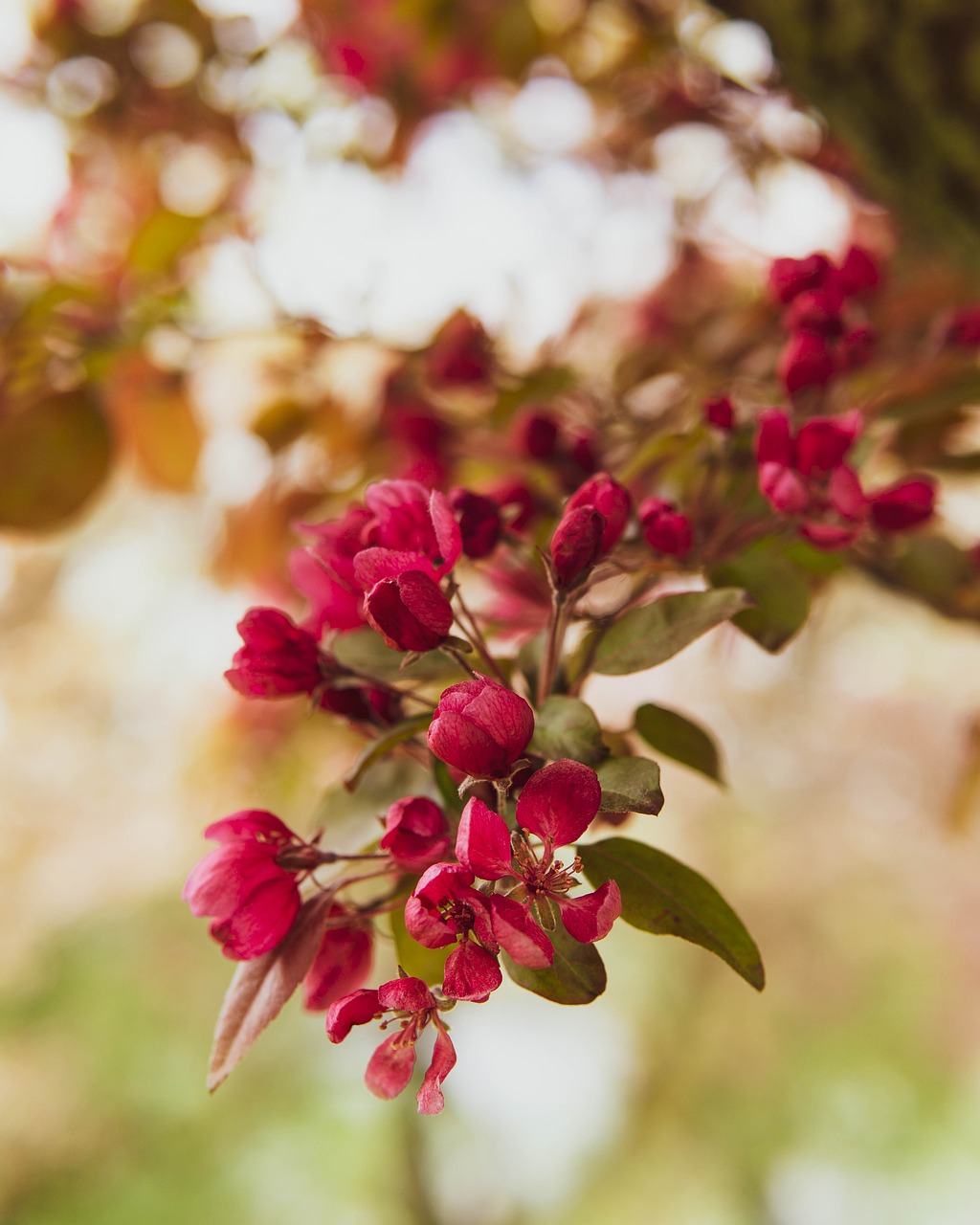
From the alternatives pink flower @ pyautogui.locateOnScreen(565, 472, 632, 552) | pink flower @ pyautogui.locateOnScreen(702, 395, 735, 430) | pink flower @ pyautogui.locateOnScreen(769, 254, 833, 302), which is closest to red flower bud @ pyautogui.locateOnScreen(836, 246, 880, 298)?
pink flower @ pyautogui.locateOnScreen(769, 254, 833, 302)

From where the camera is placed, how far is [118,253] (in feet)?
3.23

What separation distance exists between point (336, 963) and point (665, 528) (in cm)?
19

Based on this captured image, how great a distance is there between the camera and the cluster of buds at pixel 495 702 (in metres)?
0.22

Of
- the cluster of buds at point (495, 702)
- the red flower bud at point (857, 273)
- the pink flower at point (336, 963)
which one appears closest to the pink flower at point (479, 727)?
the cluster of buds at point (495, 702)

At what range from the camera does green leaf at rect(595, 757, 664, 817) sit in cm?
21

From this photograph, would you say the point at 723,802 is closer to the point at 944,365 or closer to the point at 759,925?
the point at 759,925

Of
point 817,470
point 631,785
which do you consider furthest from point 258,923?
point 817,470

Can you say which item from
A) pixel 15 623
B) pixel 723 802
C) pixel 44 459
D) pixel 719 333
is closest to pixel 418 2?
pixel 719 333

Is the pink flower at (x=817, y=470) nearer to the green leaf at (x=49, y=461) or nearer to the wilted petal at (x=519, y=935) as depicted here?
the wilted petal at (x=519, y=935)

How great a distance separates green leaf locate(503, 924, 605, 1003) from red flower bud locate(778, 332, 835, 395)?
265 mm

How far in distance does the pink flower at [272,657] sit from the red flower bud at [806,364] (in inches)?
9.4

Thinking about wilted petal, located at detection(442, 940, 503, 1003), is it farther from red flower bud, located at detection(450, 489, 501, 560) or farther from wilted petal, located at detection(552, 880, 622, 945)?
red flower bud, located at detection(450, 489, 501, 560)

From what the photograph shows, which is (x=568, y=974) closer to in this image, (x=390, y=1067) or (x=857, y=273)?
Result: (x=390, y=1067)

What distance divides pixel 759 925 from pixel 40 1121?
2.76 meters
